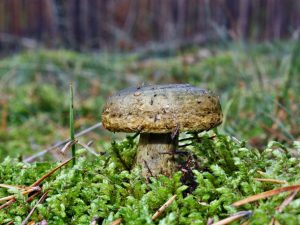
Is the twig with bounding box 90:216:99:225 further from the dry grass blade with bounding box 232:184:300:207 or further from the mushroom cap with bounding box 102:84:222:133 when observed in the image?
the dry grass blade with bounding box 232:184:300:207

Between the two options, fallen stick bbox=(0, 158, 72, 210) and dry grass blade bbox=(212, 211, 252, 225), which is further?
fallen stick bbox=(0, 158, 72, 210)

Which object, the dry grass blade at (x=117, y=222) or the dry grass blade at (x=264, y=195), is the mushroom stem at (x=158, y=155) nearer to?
the dry grass blade at (x=117, y=222)

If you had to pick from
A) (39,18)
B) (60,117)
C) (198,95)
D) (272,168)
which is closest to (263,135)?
(272,168)

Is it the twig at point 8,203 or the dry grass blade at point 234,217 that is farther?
the twig at point 8,203

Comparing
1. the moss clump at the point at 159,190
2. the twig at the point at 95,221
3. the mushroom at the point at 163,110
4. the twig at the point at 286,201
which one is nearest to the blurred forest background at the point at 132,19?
the moss clump at the point at 159,190

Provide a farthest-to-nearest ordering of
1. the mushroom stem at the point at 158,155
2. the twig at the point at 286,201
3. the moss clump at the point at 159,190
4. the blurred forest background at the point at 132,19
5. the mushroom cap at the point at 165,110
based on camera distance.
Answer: the blurred forest background at the point at 132,19, the mushroom stem at the point at 158,155, the mushroom cap at the point at 165,110, the moss clump at the point at 159,190, the twig at the point at 286,201

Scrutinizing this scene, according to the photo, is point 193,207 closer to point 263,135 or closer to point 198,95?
point 198,95

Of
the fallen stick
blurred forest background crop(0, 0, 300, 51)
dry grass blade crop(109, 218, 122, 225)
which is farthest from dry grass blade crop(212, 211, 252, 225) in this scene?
blurred forest background crop(0, 0, 300, 51)

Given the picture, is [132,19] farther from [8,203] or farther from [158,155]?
[8,203]
